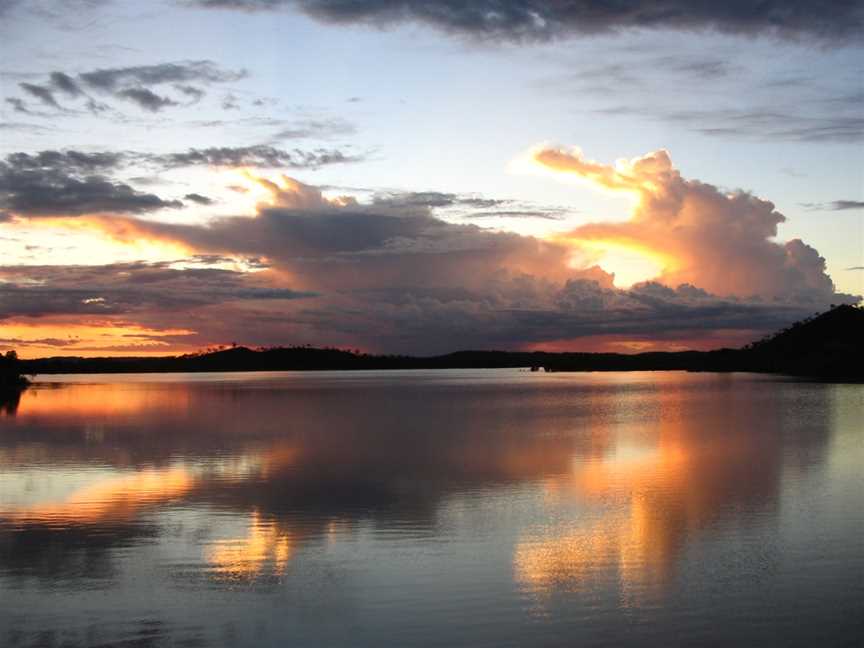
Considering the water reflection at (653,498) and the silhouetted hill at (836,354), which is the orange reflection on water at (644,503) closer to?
the water reflection at (653,498)

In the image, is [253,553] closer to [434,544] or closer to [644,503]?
[434,544]

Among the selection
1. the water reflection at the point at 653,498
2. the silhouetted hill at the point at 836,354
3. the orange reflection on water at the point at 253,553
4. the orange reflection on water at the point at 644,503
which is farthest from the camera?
the silhouetted hill at the point at 836,354

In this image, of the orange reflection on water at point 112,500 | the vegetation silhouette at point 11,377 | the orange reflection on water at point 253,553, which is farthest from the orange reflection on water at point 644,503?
the vegetation silhouette at point 11,377

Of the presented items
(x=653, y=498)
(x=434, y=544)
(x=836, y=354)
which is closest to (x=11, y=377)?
(x=653, y=498)

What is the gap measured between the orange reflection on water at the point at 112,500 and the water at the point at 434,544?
14 cm

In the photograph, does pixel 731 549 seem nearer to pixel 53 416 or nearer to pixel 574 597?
pixel 574 597

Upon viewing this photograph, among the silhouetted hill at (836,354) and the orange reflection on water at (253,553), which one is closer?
the orange reflection on water at (253,553)

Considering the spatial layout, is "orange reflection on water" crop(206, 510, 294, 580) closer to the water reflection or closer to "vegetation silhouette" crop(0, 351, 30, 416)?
the water reflection

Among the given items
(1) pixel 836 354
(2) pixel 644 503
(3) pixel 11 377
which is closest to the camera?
(2) pixel 644 503

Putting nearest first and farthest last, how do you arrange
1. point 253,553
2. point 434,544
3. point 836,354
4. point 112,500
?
point 253,553, point 434,544, point 112,500, point 836,354

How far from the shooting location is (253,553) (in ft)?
63.1

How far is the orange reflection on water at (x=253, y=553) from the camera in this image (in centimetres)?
1756

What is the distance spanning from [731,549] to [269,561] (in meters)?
9.79

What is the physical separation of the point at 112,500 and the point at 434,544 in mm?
11539
